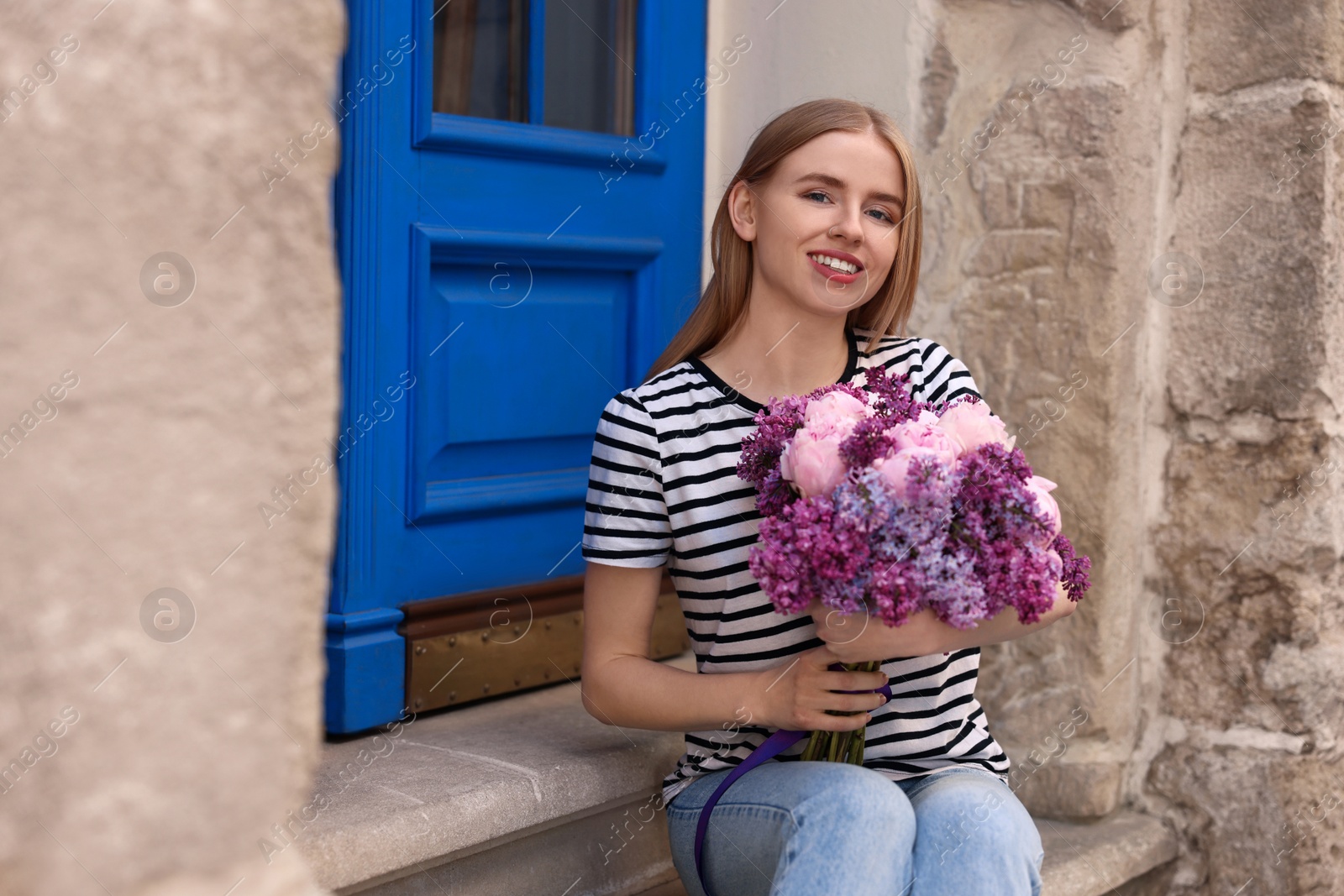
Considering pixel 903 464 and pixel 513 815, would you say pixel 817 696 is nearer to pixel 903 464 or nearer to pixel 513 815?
pixel 903 464

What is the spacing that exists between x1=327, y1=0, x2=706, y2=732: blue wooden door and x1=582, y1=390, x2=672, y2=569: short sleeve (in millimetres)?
497

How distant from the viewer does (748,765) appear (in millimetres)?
1761

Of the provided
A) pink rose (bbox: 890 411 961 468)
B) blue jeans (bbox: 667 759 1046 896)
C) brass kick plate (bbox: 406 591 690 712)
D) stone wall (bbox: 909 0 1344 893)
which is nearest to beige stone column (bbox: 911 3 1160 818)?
stone wall (bbox: 909 0 1344 893)

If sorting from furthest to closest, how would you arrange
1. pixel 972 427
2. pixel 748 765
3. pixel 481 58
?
pixel 481 58 → pixel 748 765 → pixel 972 427

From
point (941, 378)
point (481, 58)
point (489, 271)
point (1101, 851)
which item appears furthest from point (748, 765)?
point (481, 58)

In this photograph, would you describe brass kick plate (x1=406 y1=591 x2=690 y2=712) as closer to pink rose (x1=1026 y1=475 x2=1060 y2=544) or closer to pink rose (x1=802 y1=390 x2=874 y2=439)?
pink rose (x1=802 y1=390 x2=874 y2=439)

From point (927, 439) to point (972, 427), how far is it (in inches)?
3.0

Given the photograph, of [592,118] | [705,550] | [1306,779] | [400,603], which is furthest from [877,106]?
[1306,779]

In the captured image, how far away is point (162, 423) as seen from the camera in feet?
4.10

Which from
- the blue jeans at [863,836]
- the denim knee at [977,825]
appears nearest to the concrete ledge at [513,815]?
the blue jeans at [863,836]

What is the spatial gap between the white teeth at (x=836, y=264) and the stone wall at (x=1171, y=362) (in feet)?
2.09

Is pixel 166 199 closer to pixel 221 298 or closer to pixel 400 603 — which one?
pixel 221 298

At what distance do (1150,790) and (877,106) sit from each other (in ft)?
4.73

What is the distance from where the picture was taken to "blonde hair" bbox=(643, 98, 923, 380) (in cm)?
190
